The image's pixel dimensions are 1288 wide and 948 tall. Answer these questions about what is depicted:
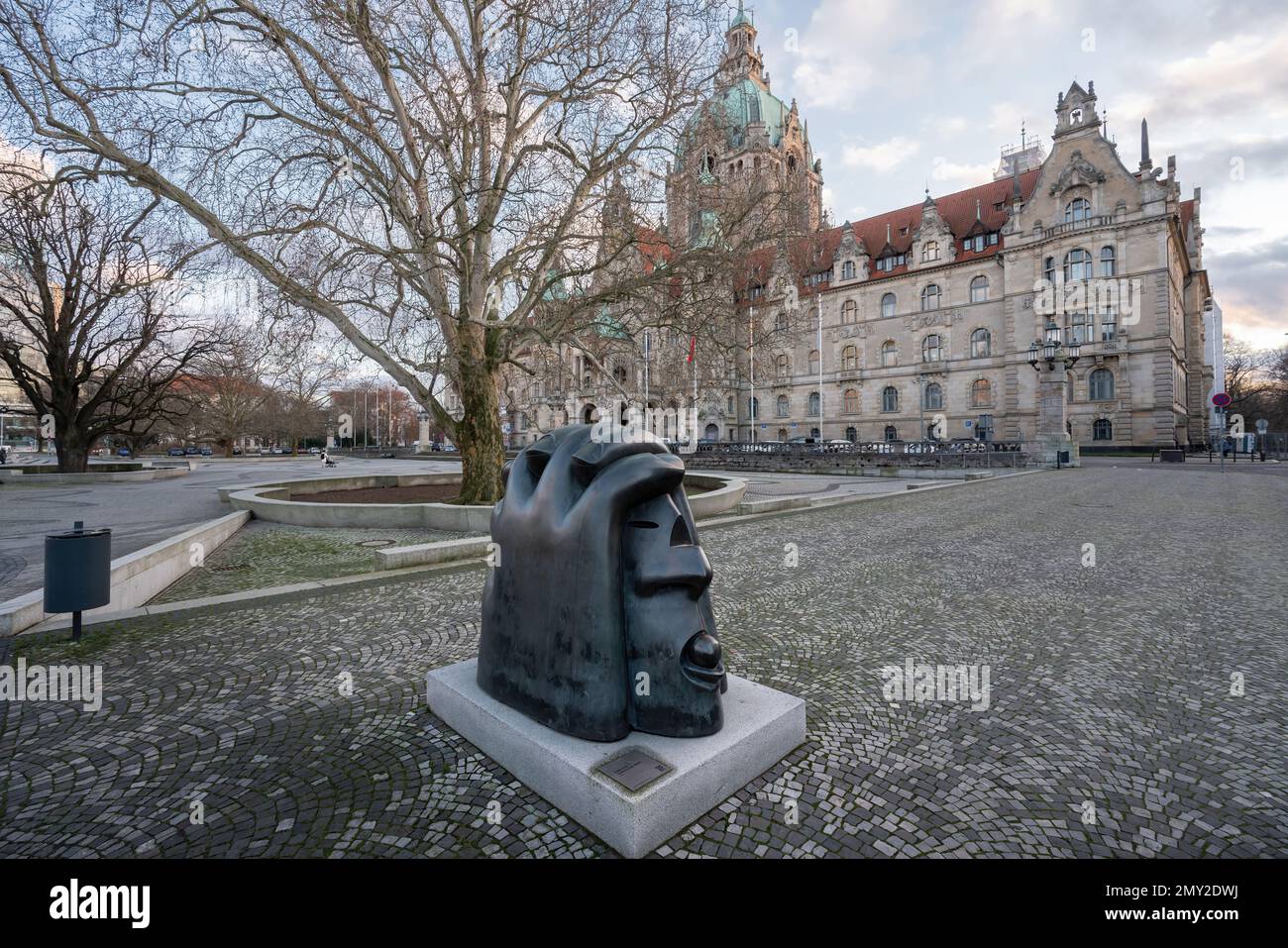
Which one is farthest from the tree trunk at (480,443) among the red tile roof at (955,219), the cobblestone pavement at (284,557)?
the red tile roof at (955,219)

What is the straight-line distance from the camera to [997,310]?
50969mm

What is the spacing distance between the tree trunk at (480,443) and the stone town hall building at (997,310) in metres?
20.9

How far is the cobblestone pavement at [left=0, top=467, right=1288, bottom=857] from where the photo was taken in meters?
2.38

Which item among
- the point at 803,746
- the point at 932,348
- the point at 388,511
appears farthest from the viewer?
the point at 932,348

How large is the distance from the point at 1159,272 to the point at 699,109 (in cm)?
4865

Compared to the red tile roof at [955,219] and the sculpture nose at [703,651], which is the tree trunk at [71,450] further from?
the red tile roof at [955,219]

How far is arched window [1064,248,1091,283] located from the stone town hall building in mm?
81

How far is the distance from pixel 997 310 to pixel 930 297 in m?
6.10

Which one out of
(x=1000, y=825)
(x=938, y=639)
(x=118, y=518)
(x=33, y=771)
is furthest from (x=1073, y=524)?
(x=118, y=518)

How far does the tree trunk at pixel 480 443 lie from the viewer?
12.2 metres

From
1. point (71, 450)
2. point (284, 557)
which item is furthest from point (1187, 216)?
point (71, 450)

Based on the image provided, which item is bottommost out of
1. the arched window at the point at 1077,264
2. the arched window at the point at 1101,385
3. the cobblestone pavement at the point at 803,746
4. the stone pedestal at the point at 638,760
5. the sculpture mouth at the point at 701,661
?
the cobblestone pavement at the point at 803,746

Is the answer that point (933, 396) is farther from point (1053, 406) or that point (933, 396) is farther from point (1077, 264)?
point (1053, 406)

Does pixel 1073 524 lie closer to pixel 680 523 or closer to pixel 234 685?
pixel 680 523
